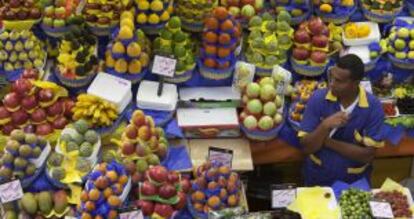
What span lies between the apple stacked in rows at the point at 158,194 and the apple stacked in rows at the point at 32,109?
0.84m

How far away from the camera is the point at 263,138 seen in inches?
168

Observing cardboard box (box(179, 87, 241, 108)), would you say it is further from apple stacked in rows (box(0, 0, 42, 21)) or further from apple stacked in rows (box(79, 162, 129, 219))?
apple stacked in rows (box(0, 0, 42, 21))

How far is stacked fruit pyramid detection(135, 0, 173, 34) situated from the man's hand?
4.40 ft

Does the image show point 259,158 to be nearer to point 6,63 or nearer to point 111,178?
point 111,178

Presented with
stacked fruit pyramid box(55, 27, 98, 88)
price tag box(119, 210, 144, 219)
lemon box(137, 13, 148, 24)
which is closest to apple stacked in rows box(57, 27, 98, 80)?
stacked fruit pyramid box(55, 27, 98, 88)

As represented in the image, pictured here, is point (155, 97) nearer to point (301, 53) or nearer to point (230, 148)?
point (230, 148)

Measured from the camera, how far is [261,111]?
166 inches

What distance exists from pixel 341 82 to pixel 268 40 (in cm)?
96

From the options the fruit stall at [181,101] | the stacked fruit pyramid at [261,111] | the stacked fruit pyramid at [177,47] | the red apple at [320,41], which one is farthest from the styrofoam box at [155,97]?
the red apple at [320,41]

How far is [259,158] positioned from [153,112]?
775 millimetres

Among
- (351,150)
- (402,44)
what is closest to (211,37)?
(351,150)

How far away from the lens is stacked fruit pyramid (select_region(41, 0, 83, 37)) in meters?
4.50

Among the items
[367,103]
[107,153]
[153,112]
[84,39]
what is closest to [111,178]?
[107,153]

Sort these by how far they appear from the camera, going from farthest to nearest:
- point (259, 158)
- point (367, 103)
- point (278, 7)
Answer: point (278, 7), point (259, 158), point (367, 103)
